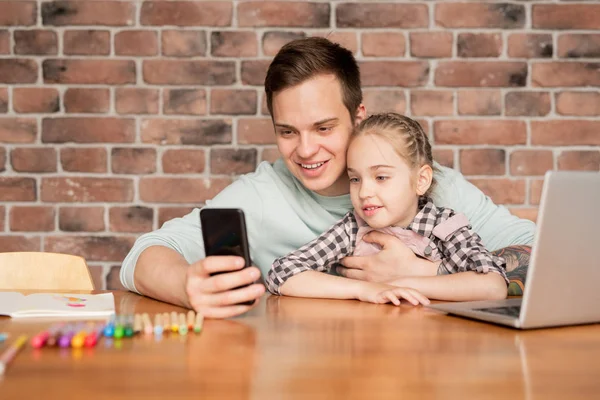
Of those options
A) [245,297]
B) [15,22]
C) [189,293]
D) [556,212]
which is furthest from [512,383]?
[15,22]

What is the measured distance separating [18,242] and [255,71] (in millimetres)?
1013

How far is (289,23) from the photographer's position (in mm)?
2188

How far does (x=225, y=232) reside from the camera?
3.30ft

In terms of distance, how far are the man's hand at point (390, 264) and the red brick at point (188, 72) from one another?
1013 mm

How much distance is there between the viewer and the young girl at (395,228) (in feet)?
4.22

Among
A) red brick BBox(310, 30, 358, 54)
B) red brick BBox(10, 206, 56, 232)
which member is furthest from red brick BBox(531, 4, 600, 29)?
red brick BBox(10, 206, 56, 232)

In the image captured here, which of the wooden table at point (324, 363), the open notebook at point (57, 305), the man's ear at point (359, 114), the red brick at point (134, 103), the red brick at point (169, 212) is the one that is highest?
Result: the red brick at point (134, 103)

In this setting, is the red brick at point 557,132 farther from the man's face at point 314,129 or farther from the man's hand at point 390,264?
the man's hand at point 390,264

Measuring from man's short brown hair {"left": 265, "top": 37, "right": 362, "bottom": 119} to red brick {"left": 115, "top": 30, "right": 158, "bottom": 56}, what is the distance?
0.73 meters

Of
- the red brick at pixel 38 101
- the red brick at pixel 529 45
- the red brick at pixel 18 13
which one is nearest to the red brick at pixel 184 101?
the red brick at pixel 38 101

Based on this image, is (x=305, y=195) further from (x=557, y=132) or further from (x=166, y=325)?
(x=557, y=132)

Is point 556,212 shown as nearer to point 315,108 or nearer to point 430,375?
point 430,375

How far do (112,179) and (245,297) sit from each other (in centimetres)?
132

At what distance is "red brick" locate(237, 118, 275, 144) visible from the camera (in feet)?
7.19
